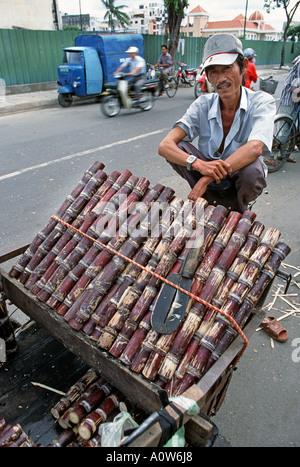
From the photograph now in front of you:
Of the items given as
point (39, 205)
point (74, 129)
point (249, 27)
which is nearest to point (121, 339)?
point (39, 205)

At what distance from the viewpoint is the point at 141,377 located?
5.06 feet

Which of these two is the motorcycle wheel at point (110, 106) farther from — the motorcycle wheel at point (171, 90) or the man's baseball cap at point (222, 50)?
the man's baseball cap at point (222, 50)

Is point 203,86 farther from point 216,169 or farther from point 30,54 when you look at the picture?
point 216,169

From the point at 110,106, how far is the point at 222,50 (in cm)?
814

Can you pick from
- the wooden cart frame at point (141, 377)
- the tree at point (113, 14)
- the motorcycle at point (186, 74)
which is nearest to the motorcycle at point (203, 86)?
the motorcycle at point (186, 74)

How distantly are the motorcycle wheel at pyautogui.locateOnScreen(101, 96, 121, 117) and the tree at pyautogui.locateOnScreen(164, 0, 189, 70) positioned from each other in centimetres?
790

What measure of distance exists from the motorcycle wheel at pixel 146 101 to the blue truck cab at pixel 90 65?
1013 mm

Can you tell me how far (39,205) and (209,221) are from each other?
11.1 ft

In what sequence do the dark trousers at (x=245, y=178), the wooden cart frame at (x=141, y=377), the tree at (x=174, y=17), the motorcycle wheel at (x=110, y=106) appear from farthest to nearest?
the tree at (x=174, y=17), the motorcycle wheel at (x=110, y=106), the dark trousers at (x=245, y=178), the wooden cart frame at (x=141, y=377)

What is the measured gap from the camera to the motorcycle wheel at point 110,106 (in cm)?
984
